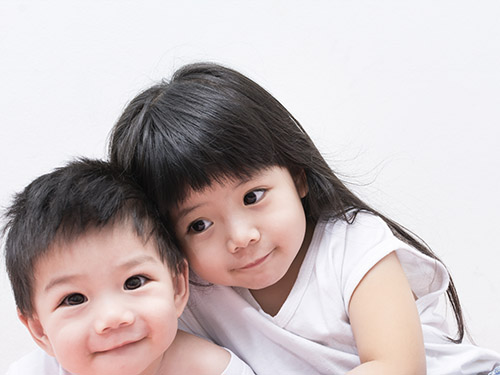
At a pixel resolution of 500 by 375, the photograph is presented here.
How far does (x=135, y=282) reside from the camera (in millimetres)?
1097

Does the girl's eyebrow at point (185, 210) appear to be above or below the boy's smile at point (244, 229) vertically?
above

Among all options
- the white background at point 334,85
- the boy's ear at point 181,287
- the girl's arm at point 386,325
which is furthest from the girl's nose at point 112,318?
the white background at point 334,85

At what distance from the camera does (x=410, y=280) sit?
1335 mm

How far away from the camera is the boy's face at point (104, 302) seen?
41.6 inches

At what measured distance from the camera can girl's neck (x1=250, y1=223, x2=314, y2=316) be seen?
4.27ft

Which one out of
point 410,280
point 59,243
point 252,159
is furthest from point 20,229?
point 410,280

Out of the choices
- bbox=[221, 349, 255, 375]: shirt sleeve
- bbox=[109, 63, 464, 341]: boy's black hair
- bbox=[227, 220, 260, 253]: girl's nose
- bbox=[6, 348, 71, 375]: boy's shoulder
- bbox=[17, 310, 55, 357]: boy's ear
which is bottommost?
bbox=[221, 349, 255, 375]: shirt sleeve

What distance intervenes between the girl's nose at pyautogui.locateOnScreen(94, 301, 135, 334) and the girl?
0.16 m

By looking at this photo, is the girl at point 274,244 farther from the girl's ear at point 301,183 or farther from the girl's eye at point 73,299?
the girl's eye at point 73,299

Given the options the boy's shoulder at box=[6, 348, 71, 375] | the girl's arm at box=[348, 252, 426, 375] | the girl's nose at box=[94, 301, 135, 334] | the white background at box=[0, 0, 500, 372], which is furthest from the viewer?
the white background at box=[0, 0, 500, 372]

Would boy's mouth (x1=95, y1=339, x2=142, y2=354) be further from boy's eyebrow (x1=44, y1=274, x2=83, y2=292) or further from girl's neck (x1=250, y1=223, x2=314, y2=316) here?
girl's neck (x1=250, y1=223, x2=314, y2=316)

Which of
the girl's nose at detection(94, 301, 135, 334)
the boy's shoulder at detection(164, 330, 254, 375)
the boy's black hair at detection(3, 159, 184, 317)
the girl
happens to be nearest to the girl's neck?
the girl

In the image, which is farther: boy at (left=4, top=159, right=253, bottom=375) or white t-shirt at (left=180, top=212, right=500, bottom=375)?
white t-shirt at (left=180, top=212, right=500, bottom=375)

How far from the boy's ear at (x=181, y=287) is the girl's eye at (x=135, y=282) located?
67mm
